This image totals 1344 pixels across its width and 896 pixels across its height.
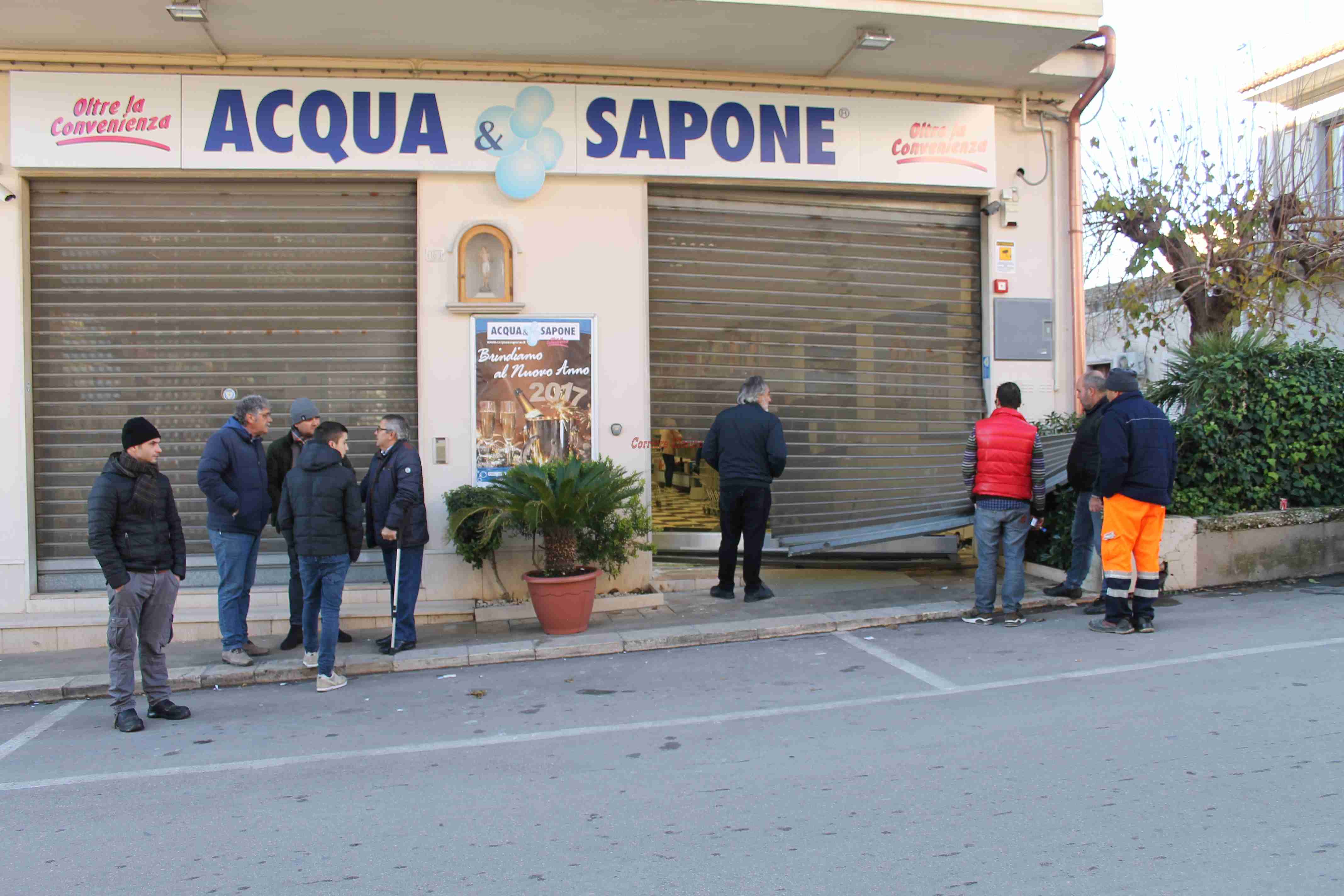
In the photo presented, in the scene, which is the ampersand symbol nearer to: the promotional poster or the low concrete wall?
the promotional poster

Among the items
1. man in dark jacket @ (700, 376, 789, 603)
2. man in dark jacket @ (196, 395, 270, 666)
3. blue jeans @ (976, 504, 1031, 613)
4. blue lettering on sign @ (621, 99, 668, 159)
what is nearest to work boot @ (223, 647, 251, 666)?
man in dark jacket @ (196, 395, 270, 666)

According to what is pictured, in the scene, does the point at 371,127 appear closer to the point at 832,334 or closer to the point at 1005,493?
the point at 832,334

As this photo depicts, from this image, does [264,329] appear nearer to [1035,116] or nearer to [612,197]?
[612,197]

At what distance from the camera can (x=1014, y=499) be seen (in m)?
7.36

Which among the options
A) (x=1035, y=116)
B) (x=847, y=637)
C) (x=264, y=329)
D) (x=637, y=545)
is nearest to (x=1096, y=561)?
(x=847, y=637)

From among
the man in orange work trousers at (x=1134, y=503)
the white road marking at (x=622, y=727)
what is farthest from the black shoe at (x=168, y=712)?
the man in orange work trousers at (x=1134, y=503)

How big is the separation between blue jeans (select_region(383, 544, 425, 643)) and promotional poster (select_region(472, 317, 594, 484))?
1293mm

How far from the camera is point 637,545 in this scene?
8234 mm

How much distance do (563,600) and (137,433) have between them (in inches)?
124

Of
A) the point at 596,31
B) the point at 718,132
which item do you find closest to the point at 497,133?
the point at 596,31

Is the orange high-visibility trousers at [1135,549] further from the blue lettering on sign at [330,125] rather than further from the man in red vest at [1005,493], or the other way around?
the blue lettering on sign at [330,125]

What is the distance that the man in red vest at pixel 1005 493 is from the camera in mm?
7340

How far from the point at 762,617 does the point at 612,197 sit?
3.92 metres

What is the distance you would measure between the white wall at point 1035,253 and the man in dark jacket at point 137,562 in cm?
739
